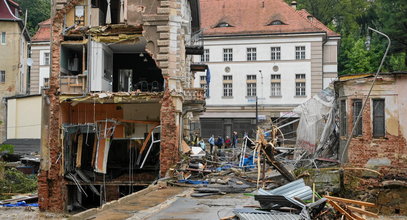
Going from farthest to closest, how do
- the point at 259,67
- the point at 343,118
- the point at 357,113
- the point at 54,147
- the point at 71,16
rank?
1. the point at 259,67
2. the point at 71,16
3. the point at 54,147
4. the point at 343,118
5. the point at 357,113

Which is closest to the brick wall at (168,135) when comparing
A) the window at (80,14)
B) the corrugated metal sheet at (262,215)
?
the window at (80,14)

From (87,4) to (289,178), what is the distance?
14.5 meters

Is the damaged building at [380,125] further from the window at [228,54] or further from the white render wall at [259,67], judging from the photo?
A: the window at [228,54]

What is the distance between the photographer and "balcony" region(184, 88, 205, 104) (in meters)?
29.4

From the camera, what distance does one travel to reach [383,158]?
73.4 ft

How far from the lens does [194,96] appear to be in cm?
2983

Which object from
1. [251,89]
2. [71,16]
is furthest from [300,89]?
[71,16]

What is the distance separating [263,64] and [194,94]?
23.6 m

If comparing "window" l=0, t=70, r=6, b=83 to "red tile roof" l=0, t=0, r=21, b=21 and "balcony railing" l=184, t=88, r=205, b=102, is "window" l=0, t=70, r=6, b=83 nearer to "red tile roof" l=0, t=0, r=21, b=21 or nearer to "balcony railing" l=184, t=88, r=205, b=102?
"red tile roof" l=0, t=0, r=21, b=21

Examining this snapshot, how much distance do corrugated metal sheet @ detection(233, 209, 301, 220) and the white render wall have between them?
127 feet

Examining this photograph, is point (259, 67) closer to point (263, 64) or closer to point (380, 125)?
point (263, 64)

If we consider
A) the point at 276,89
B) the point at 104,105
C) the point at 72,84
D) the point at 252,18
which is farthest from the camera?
the point at 252,18

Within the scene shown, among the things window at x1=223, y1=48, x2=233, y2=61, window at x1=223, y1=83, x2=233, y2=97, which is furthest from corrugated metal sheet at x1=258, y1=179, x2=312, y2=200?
window at x1=223, y1=48, x2=233, y2=61

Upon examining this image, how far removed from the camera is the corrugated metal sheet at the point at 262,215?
1259 cm
